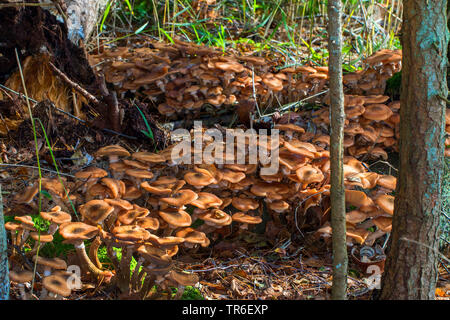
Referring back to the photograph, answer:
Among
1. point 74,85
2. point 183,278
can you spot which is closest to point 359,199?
point 183,278

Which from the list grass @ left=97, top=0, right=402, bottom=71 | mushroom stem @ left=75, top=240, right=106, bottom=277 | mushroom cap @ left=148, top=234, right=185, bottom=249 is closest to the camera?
mushroom cap @ left=148, top=234, right=185, bottom=249

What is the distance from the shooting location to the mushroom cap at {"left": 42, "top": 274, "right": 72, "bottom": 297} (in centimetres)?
249

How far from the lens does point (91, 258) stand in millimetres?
3184

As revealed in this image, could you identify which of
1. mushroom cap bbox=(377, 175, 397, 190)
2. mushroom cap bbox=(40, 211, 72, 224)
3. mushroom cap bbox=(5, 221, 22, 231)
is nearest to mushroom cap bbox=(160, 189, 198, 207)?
mushroom cap bbox=(40, 211, 72, 224)

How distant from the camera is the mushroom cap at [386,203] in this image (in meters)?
3.15

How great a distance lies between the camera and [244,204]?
3.71m

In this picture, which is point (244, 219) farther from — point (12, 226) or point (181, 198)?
point (12, 226)

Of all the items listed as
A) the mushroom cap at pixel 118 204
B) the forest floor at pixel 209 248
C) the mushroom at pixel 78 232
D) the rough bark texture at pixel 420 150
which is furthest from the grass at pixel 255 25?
the mushroom at pixel 78 232

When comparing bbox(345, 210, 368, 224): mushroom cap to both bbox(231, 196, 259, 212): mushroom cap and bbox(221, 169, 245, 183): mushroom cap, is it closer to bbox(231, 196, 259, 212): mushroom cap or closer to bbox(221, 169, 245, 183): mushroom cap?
bbox(231, 196, 259, 212): mushroom cap

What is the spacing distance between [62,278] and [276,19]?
6894mm

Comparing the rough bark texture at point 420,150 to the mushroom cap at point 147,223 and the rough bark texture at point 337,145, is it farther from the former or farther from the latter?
the mushroom cap at point 147,223

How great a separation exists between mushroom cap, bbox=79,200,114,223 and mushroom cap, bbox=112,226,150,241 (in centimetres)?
17

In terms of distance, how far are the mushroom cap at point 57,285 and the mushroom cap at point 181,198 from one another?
0.95 meters

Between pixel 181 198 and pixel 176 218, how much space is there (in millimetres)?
172
